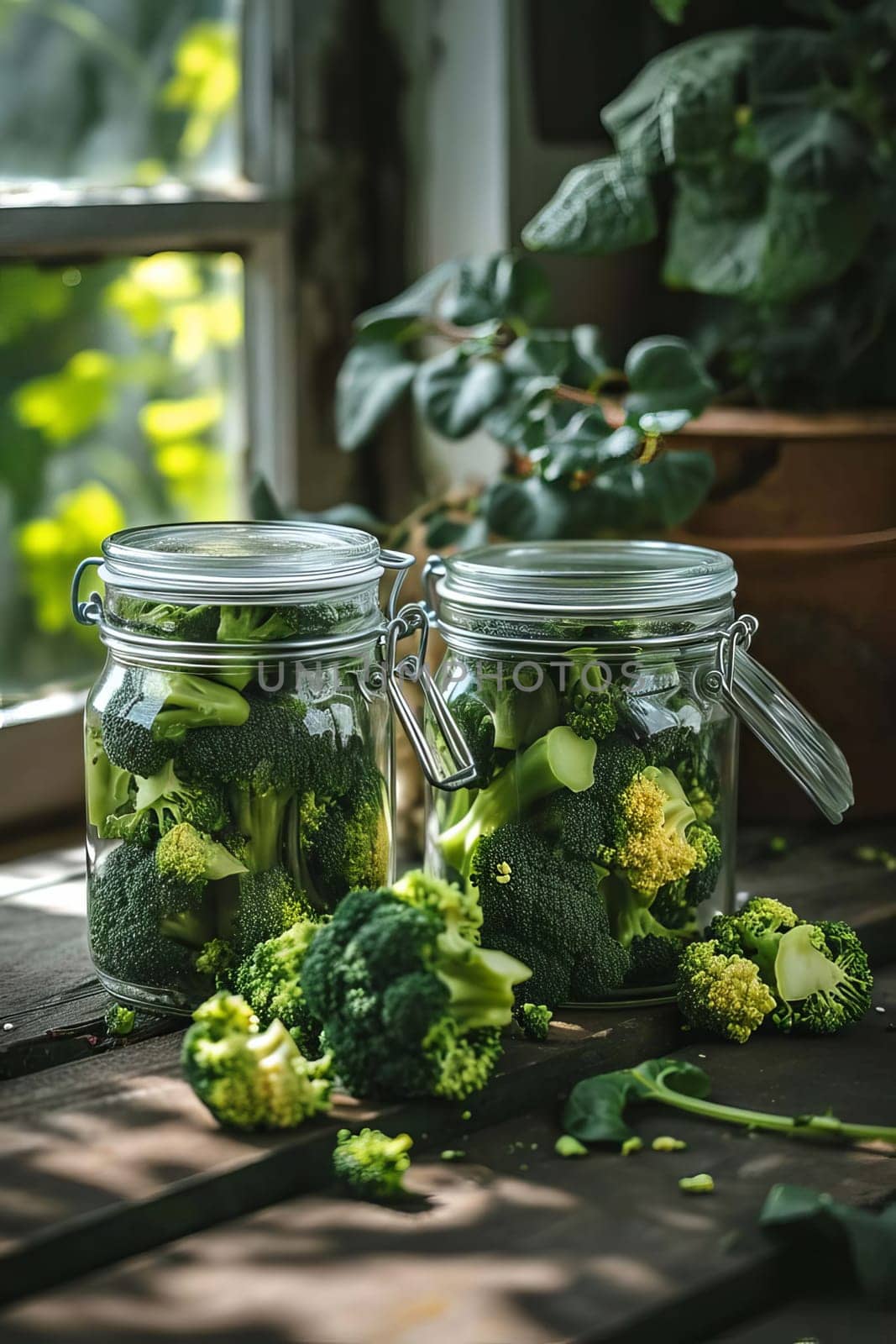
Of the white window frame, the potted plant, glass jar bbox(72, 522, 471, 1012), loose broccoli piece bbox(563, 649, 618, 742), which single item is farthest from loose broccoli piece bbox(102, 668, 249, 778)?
the white window frame

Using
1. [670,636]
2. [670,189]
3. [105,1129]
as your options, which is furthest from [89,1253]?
[670,189]

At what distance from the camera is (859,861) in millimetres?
1427

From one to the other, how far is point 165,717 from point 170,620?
68 millimetres

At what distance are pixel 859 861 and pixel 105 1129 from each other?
771 mm

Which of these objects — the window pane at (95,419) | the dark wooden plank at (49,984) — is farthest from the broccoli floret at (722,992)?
the window pane at (95,419)

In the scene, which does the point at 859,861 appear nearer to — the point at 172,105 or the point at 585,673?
the point at 585,673

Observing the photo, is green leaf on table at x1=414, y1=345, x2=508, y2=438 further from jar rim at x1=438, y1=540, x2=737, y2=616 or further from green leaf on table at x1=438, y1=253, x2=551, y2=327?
jar rim at x1=438, y1=540, x2=737, y2=616

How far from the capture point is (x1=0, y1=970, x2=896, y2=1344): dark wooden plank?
759 millimetres

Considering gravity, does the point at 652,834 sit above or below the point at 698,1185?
above

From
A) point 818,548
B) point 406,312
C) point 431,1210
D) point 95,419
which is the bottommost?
point 431,1210

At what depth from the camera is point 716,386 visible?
1.50m

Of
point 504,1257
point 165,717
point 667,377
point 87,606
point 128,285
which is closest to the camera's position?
point 504,1257

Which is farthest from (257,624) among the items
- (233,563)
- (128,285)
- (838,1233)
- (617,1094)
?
(128,285)

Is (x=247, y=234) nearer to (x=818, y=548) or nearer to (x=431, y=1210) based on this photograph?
(x=818, y=548)
